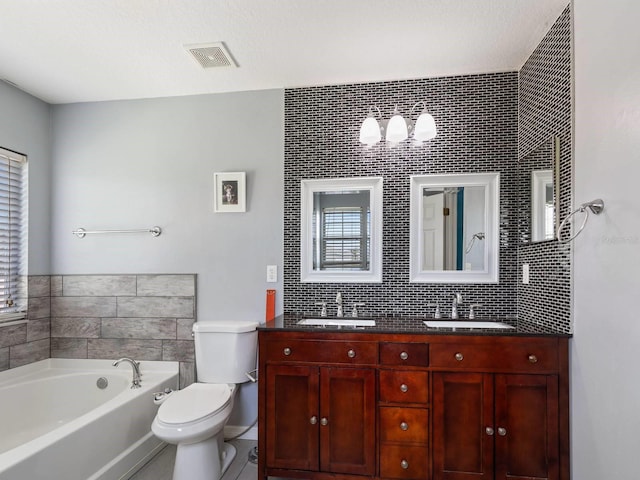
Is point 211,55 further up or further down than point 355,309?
further up

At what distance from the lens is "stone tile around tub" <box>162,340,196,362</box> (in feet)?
8.38

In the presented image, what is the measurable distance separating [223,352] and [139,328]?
29.3 inches

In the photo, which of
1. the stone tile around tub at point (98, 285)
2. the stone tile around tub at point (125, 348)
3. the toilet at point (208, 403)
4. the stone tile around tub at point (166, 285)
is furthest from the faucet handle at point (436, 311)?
the stone tile around tub at point (98, 285)

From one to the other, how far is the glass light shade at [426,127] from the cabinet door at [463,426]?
137cm

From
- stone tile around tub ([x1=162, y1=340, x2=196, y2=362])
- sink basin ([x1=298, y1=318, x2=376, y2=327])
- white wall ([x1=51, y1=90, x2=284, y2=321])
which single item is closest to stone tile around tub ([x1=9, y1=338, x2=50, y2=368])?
white wall ([x1=51, y1=90, x2=284, y2=321])

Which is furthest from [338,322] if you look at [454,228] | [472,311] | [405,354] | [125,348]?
[125,348]

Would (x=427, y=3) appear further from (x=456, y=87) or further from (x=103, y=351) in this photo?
(x=103, y=351)

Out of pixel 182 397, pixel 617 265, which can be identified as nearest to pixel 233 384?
pixel 182 397

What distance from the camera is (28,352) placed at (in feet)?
8.31

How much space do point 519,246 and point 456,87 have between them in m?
1.09

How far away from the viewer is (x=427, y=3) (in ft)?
5.57

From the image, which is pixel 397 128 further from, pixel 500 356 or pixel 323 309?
pixel 500 356

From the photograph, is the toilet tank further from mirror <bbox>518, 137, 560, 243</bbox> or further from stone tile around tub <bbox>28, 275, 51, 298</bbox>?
mirror <bbox>518, 137, 560, 243</bbox>

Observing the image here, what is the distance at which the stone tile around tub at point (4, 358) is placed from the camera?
2348 millimetres
